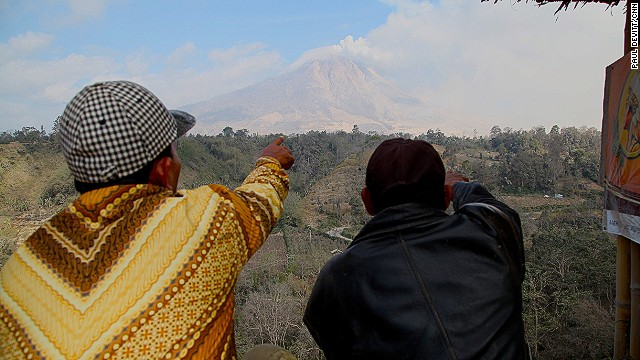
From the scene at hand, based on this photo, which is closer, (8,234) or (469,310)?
(469,310)

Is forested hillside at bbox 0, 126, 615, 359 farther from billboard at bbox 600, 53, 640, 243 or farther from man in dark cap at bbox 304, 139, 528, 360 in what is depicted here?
billboard at bbox 600, 53, 640, 243

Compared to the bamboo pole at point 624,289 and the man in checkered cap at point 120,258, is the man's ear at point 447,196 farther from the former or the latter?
the bamboo pole at point 624,289

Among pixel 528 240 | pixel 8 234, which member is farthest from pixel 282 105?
pixel 528 240

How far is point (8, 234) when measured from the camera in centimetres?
2136

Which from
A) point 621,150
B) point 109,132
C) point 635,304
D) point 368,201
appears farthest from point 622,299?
point 109,132

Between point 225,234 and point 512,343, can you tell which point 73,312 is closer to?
point 225,234

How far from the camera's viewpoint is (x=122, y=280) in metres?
0.89

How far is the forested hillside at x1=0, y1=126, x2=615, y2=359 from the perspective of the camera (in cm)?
1015

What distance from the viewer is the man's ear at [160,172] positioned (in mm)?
982

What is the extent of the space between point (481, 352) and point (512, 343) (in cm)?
11

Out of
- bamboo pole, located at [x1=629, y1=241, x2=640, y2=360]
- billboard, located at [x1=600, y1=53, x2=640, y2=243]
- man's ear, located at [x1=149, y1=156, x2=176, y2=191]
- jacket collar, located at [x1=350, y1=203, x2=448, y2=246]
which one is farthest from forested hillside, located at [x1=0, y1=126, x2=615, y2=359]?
bamboo pole, located at [x1=629, y1=241, x2=640, y2=360]

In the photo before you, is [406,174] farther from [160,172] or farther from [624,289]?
[624,289]

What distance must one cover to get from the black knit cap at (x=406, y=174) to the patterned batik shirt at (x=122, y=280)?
382mm

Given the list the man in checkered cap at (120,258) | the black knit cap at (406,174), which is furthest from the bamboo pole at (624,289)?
the man in checkered cap at (120,258)
